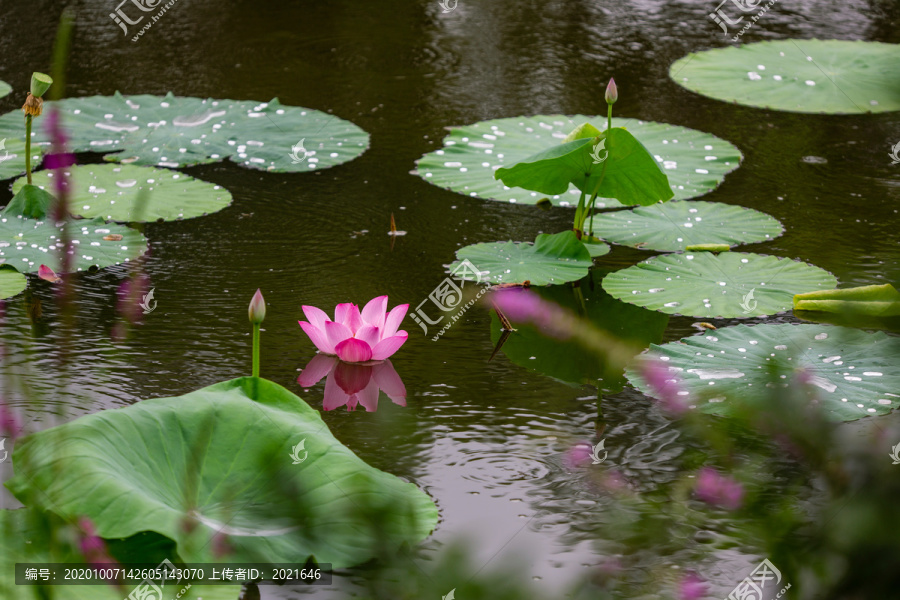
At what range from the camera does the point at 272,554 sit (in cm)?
134

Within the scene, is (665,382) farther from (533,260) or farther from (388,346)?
(533,260)

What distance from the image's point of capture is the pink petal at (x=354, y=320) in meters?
1.97

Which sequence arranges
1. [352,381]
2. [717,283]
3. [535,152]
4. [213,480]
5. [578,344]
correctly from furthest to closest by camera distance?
[535,152]
[717,283]
[578,344]
[352,381]
[213,480]

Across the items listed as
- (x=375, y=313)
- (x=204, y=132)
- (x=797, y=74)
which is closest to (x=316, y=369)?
(x=375, y=313)

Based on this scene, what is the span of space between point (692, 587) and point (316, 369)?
3.05 ft

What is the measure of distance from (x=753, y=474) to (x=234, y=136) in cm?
208

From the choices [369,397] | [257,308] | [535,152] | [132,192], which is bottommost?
[369,397]

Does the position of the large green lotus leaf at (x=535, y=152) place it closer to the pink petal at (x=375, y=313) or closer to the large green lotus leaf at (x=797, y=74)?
the large green lotus leaf at (x=797, y=74)

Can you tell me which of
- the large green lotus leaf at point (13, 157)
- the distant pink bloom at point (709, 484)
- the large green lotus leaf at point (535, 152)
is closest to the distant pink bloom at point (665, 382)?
the distant pink bloom at point (709, 484)

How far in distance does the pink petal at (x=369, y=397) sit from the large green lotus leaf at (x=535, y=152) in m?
1.00

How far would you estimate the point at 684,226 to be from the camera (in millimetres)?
2590

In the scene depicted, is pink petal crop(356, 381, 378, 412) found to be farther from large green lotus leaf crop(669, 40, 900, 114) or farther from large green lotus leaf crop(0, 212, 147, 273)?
large green lotus leaf crop(669, 40, 900, 114)

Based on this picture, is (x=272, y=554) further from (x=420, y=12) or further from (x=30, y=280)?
(x=420, y=12)

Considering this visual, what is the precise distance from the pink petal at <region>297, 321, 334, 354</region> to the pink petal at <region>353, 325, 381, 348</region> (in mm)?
65
